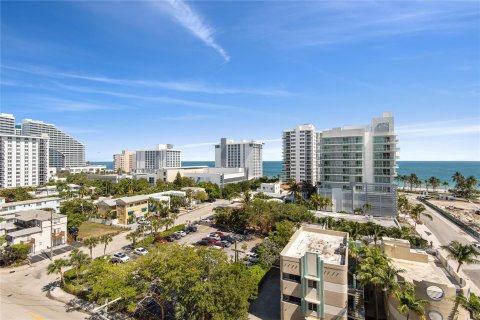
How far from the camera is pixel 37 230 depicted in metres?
41.3

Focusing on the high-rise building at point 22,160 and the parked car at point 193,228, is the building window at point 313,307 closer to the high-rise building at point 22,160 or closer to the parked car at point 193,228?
the parked car at point 193,228

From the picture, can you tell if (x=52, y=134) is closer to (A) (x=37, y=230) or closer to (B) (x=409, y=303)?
(A) (x=37, y=230)

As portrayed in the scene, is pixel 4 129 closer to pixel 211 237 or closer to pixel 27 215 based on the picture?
pixel 27 215

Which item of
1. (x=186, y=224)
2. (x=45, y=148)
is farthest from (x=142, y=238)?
(x=45, y=148)

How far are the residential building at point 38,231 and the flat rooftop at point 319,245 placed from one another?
3913 centimetres

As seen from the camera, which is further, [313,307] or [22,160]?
[22,160]

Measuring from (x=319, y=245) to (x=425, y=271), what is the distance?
34.4 ft

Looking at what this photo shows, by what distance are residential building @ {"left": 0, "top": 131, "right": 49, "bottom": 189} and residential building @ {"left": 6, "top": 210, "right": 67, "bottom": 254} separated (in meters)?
77.8

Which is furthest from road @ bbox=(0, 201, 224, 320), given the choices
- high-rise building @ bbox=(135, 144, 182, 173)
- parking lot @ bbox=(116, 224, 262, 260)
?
high-rise building @ bbox=(135, 144, 182, 173)

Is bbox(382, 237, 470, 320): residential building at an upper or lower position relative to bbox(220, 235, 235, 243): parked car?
upper

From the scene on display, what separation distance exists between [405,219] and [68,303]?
71.4 metres

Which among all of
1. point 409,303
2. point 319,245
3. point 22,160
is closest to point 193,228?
point 319,245

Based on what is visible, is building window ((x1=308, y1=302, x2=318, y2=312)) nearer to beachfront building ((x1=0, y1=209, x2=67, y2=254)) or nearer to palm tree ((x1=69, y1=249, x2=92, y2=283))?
palm tree ((x1=69, y1=249, x2=92, y2=283))

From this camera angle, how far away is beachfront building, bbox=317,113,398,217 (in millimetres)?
61375
